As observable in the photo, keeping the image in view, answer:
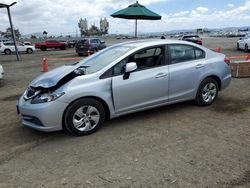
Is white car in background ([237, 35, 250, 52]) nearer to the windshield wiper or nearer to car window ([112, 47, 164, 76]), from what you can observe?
car window ([112, 47, 164, 76])

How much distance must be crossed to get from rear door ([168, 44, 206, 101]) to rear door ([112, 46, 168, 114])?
177 mm

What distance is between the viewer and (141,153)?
3.92m

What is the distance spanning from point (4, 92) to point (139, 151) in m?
6.03

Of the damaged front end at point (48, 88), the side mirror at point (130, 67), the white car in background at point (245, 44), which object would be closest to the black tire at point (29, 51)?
the white car in background at point (245, 44)

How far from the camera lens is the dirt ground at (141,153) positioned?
329cm

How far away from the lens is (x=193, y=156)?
378cm

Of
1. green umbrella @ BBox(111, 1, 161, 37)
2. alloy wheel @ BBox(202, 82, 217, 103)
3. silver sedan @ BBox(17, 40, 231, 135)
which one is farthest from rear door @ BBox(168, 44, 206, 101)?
green umbrella @ BBox(111, 1, 161, 37)

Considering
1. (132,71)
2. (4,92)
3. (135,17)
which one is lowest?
(4,92)

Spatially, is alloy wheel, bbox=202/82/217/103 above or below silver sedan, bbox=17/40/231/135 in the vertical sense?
below

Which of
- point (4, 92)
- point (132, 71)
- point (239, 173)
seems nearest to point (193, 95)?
point (132, 71)

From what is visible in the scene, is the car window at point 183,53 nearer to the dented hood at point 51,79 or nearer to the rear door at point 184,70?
the rear door at point 184,70

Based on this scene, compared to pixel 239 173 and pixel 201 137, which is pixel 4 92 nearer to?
pixel 201 137

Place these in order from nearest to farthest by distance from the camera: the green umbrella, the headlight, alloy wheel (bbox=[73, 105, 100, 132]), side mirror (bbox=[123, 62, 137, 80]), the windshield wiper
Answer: the headlight → alloy wheel (bbox=[73, 105, 100, 132]) → side mirror (bbox=[123, 62, 137, 80]) → the windshield wiper → the green umbrella

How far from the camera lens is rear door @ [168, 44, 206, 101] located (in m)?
5.41
